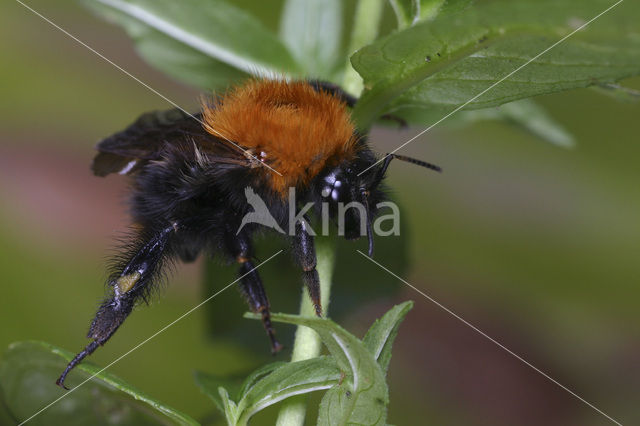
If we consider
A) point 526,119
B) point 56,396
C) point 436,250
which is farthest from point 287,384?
point 436,250

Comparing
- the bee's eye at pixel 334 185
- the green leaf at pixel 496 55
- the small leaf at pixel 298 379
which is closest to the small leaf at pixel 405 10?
the green leaf at pixel 496 55

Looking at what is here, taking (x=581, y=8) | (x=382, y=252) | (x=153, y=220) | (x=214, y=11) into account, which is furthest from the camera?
(x=382, y=252)

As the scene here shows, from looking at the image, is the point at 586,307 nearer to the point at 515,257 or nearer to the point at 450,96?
the point at 515,257

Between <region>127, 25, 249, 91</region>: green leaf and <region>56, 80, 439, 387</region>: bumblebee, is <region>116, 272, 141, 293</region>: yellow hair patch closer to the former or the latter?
<region>56, 80, 439, 387</region>: bumblebee

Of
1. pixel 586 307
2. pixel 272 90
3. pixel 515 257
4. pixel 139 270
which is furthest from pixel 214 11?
pixel 586 307

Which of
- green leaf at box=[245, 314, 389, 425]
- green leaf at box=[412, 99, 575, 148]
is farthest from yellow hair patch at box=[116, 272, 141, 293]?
green leaf at box=[412, 99, 575, 148]

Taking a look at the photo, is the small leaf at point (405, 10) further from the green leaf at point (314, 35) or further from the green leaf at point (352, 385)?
the green leaf at point (352, 385)
